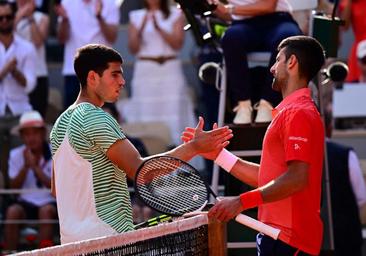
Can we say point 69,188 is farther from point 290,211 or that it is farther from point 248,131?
point 248,131

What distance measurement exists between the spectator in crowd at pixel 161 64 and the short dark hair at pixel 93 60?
6.05 m

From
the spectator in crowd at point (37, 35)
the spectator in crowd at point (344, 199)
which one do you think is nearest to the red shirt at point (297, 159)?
the spectator in crowd at point (344, 199)

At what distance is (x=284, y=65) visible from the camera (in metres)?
5.72

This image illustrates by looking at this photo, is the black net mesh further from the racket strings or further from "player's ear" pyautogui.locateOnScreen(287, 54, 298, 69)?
"player's ear" pyautogui.locateOnScreen(287, 54, 298, 69)

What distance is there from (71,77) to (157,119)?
39.1 inches

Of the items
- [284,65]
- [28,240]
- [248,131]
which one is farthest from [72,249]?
[28,240]

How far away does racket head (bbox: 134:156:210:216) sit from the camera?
17.5 ft

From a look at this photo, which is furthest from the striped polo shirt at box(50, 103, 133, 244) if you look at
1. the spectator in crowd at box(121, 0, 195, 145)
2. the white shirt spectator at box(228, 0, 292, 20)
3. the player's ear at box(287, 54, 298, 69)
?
the spectator in crowd at box(121, 0, 195, 145)

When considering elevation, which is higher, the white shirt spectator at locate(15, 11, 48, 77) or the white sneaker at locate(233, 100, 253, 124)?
the white sneaker at locate(233, 100, 253, 124)

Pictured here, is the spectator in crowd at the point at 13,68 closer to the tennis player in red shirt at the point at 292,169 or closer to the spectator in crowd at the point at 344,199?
the spectator in crowd at the point at 344,199

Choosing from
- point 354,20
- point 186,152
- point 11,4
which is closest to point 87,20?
point 11,4

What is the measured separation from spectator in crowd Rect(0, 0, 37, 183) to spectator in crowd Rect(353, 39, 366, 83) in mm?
3257

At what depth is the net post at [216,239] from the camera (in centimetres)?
552

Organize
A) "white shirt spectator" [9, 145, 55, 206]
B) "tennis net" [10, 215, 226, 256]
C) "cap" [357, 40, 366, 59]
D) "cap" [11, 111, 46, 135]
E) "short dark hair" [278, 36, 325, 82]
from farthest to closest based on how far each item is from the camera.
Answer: "cap" [357, 40, 366, 59], "cap" [11, 111, 46, 135], "white shirt spectator" [9, 145, 55, 206], "short dark hair" [278, 36, 325, 82], "tennis net" [10, 215, 226, 256]
